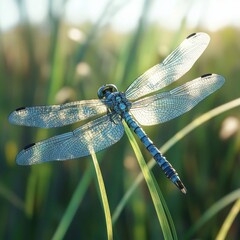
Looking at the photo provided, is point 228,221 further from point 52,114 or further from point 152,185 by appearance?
point 52,114

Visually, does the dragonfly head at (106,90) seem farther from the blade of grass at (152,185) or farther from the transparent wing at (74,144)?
the blade of grass at (152,185)

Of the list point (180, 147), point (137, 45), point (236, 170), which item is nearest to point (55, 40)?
point (137, 45)

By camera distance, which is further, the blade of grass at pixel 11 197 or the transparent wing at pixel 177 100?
the blade of grass at pixel 11 197

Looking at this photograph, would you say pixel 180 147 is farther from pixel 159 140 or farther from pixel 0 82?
pixel 0 82

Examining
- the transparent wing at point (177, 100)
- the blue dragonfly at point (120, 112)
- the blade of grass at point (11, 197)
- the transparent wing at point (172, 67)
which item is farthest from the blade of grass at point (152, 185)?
the blade of grass at point (11, 197)

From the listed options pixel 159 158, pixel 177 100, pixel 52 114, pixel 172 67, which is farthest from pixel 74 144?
pixel 172 67
